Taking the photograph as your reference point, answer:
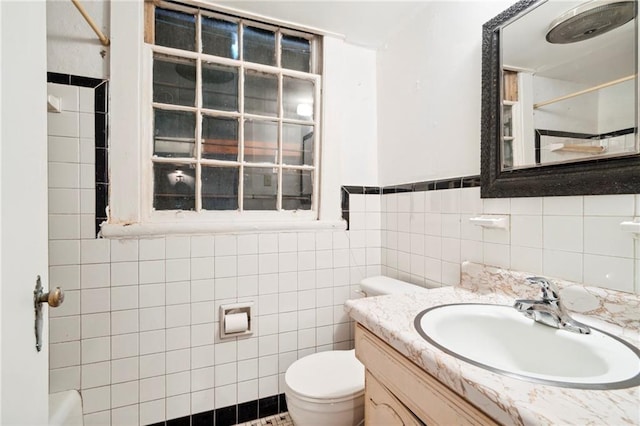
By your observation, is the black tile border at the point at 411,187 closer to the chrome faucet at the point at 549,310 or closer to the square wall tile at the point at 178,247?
the chrome faucet at the point at 549,310

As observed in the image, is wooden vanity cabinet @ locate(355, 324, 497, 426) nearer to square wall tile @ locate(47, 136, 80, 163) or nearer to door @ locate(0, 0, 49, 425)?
door @ locate(0, 0, 49, 425)

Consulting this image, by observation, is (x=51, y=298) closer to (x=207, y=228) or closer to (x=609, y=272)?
(x=207, y=228)

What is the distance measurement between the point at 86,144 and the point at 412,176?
5.34ft

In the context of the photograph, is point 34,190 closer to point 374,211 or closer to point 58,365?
point 58,365

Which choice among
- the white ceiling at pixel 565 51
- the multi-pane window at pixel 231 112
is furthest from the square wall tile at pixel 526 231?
the multi-pane window at pixel 231 112

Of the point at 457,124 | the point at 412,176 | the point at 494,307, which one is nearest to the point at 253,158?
the point at 412,176

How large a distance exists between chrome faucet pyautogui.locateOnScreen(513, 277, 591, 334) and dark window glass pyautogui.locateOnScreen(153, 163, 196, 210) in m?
1.51

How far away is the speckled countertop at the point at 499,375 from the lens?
0.45 metres

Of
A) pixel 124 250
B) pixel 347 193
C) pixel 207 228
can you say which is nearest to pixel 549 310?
pixel 347 193

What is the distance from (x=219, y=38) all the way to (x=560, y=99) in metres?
1.62

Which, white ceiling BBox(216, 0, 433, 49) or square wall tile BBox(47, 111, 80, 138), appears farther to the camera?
white ceiling BBox(216, 0, 433, 49)

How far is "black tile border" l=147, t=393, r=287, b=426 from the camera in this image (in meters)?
1.47

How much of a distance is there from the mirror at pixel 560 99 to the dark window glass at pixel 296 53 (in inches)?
40.4

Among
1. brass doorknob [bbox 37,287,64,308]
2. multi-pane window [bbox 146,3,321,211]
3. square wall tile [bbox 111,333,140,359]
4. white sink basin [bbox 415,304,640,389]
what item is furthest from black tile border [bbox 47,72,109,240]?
white sink basin [bbox 415,304,640,389]
